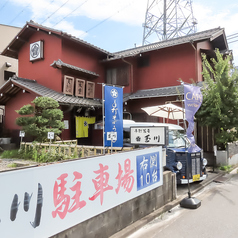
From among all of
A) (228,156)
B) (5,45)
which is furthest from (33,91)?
(5,45)

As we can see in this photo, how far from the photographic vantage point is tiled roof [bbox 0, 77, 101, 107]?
11564 millimetres

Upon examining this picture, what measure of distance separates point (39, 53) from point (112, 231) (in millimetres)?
12716

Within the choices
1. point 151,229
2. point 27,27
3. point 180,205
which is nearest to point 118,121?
point 180,205

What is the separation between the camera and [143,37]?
21.6m

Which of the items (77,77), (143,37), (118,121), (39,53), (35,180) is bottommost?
(35,180)

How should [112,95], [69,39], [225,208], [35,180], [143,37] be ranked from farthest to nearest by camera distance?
1. [143,37]
2. [69,39]
3. [112,95]
4. [225,208]
5. [35,180]

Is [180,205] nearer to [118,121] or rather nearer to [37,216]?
[118,121]

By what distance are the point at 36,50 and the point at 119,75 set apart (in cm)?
573

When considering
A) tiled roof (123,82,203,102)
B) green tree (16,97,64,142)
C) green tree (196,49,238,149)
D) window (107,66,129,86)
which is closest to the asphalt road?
green tree (196,49,238,149)

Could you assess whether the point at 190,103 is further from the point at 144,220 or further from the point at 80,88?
the point at 80,88

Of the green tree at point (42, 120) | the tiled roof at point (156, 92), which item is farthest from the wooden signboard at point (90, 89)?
the green tree at point (42, 120)

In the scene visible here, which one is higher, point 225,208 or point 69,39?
point 69,39

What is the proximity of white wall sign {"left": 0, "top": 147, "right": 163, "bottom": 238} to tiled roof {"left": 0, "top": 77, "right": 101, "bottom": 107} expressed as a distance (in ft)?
26.4

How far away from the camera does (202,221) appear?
4621mm
